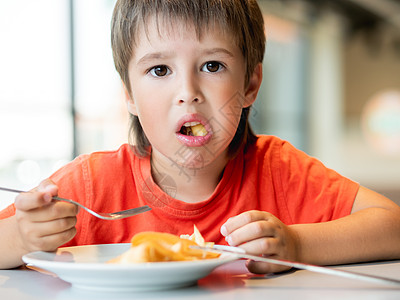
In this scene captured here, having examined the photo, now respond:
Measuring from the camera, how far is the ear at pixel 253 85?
1123mm

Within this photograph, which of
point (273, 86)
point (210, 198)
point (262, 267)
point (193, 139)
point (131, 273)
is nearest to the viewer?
point (131, 273)

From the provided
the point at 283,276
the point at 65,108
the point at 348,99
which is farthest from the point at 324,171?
the point at 348,99

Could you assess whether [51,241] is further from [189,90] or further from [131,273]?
[189,90]

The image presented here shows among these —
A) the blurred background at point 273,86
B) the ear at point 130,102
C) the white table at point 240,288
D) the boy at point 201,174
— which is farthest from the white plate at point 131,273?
the blurred background at point 273,86

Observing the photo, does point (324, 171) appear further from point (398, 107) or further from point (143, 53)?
point (398, 107)

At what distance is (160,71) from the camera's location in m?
0.94

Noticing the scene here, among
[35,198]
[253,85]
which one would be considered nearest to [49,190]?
[35,198]

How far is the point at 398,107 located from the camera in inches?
303

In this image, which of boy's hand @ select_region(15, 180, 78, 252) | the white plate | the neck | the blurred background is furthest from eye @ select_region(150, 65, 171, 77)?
the blurred background

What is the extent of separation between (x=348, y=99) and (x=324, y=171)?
6.59 metres

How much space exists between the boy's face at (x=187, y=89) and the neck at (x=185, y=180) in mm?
78

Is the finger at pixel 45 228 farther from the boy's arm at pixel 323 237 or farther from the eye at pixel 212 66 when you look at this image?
the eye at pixel 212 66

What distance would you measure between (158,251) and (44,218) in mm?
221

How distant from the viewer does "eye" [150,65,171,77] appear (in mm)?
932
